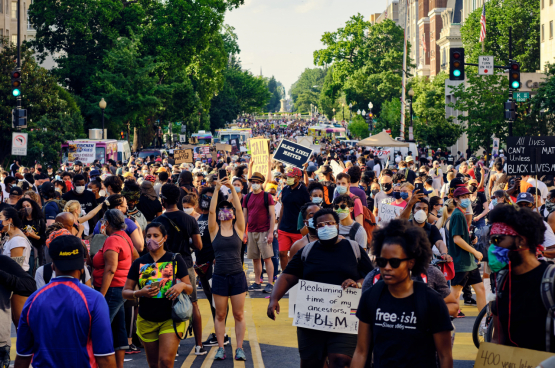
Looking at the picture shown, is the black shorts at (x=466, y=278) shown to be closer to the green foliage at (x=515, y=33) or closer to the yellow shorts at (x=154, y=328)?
the yellow shorts at (x=154, y=328)

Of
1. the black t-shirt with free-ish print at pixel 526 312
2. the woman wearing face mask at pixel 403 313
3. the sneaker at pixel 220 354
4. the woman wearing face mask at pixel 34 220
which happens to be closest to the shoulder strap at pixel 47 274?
the sneaker at pixel 220 354

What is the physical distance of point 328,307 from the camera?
600cm

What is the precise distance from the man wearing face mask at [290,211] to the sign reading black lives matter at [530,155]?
4.28m

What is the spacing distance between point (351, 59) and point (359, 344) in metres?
75.5

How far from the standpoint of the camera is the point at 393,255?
4.36m

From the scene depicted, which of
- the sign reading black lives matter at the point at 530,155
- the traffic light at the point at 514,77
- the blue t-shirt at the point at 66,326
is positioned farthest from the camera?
the traffic light at the point at 514,77

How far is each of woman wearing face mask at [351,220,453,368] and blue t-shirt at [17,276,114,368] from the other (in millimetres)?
1607

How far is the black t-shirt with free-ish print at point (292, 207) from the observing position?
11.5m

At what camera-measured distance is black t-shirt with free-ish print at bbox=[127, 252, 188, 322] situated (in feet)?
20.6

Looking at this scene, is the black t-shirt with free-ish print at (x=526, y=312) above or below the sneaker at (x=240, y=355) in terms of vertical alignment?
above

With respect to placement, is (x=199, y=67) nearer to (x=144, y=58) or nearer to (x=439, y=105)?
(x=144, y=58)

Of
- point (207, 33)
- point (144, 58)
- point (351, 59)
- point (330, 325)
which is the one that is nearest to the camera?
point (330, 325)

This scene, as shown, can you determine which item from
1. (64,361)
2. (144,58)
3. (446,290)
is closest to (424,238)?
(446,290)

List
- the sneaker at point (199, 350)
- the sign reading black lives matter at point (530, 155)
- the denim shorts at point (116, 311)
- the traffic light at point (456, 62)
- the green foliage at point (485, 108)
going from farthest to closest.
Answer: the green foliage at point (485, 108), the traffic light at point (456, 62), the sign reading black lives matter at point (530, 155), the sneaker at point (199, 350), the denim shorts at point (116, 311)
